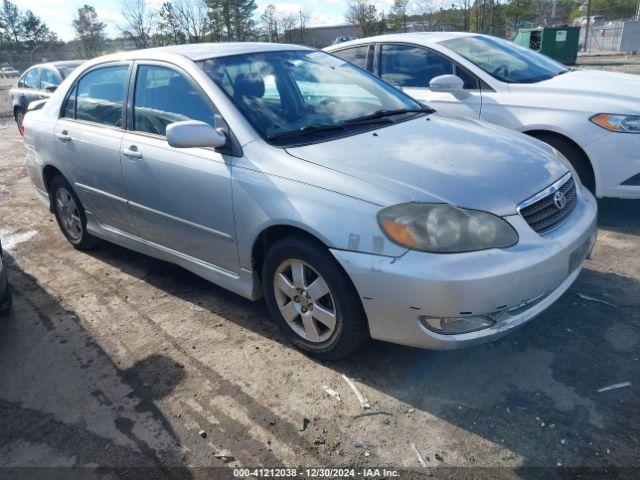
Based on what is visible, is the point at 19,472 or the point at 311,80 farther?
the point at 311,80

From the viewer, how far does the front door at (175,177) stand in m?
3.18

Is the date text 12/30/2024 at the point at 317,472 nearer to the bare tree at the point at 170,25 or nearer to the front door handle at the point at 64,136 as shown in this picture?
the front door handle at the point at 64,136

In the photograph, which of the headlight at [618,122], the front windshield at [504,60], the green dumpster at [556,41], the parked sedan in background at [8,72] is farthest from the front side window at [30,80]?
the parked sedan in background at [8,72]

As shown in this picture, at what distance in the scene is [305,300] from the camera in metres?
2.92

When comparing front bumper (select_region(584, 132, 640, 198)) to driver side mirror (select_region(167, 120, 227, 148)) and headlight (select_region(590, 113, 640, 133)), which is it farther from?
driver side mirror (select_region(167, 120, 227, 148))

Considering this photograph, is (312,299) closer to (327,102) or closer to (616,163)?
(327,102)

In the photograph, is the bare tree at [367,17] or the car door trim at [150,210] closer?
the car door trim at [150,210]

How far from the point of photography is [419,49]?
17.6 ft

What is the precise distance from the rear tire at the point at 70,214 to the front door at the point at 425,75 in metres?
3.29

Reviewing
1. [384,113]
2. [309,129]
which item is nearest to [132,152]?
[309,129]

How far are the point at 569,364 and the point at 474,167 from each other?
1181 millimetres

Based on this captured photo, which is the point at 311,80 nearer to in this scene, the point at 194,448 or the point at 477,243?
the point at 477,243

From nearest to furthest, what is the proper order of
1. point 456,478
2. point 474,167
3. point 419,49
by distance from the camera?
point 456,478 → point 474,167 → point 419,49

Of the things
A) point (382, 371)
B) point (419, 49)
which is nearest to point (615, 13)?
point (419, 49)
